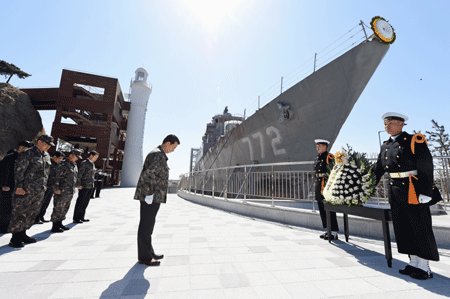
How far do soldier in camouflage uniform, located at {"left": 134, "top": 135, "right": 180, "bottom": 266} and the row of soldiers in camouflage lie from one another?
2172 millimetres

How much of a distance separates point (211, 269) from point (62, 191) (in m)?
4.08

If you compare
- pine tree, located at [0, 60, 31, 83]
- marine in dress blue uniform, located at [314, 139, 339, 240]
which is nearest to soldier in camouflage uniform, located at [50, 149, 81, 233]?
marine in dress blue uniform, located at [314, 139, 339, 240]

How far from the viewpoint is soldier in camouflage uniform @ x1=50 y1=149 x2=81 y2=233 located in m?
4.70

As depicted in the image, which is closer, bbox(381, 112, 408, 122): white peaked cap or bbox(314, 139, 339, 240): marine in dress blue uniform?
bbox(381, 112, 408, 122): white peaked cap

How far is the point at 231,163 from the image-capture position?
55.9 ft

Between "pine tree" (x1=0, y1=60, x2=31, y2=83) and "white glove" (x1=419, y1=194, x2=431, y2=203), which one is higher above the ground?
"pine tree" (x1=0, y1=60, x2=31, y2=83)

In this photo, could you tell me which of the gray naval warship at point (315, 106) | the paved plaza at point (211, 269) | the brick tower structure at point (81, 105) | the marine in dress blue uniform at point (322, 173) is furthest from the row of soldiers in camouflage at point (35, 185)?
the brick tower structure at point (81, 105)

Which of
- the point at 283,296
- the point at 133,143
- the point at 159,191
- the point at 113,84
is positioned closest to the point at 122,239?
the point at 159,191

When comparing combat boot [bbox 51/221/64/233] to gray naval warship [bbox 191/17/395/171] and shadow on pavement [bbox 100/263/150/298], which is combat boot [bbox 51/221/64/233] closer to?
shadow on pavement [bbox 100/263/150/298]

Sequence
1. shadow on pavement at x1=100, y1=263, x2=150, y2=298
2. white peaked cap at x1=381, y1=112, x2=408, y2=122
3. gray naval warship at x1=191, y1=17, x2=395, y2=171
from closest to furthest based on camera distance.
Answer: shadow on pavement at x1=100, y1=263, x2=150, y2=298, white peaked cap at x1=381, y1=112, x2=408, y2=122, gray naval warship at x1=191, y1=17, x2=395, y2=171

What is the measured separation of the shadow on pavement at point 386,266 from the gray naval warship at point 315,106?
6893 mm

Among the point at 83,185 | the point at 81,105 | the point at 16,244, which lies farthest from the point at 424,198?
the point at 81,105

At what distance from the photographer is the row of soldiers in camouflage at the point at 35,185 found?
11.6 feet

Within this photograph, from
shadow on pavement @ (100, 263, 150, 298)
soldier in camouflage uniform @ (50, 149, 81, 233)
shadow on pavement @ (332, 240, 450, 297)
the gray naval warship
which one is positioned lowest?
shadow on pavement @ (100, 263, 150, 298)
